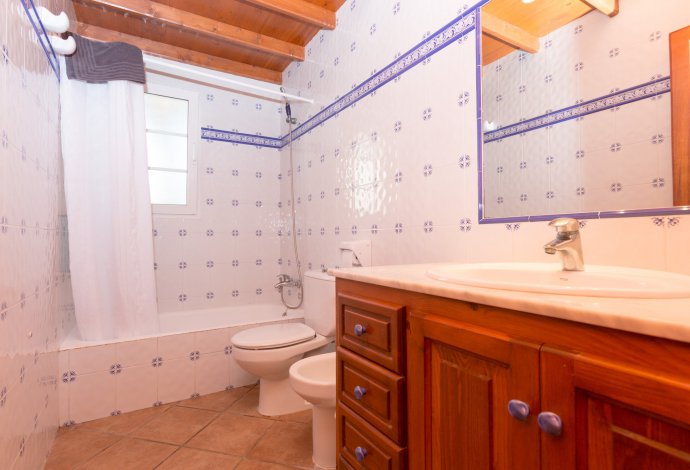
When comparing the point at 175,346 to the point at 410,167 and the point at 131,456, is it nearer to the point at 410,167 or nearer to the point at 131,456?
the point at 131,456

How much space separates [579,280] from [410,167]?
0.92 m

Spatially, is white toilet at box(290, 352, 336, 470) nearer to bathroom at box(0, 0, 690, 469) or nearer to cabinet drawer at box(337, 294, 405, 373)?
cabinet drawer at box(337, 294, 405, 373)

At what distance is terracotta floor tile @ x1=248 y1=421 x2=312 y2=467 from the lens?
150cm

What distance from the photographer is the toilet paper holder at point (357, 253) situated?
6.11 feet

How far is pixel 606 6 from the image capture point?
0.99 metres

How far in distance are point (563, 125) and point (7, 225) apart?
174 cm

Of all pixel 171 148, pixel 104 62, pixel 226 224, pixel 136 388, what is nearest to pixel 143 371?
pixel 136 388

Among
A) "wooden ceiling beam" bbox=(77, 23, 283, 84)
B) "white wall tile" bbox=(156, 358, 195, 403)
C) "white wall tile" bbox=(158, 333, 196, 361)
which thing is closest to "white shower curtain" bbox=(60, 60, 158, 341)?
"white wall tile" bbox=(158, 333, 196, 361)

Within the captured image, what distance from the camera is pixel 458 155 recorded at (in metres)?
1.37

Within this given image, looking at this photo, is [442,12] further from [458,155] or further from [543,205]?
[543,205]

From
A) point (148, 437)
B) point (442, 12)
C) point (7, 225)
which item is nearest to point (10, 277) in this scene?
point (7, 225)

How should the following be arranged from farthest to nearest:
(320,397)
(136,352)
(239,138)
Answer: (239,138) < (136,352) < (320,397)

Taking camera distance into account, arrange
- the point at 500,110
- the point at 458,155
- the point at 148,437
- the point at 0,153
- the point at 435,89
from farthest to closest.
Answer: the point at 148,437
the point at 435,89
the point at 458,155
the point at 500,110
the point at 0,153

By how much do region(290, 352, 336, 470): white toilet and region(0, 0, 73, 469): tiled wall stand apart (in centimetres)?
90
